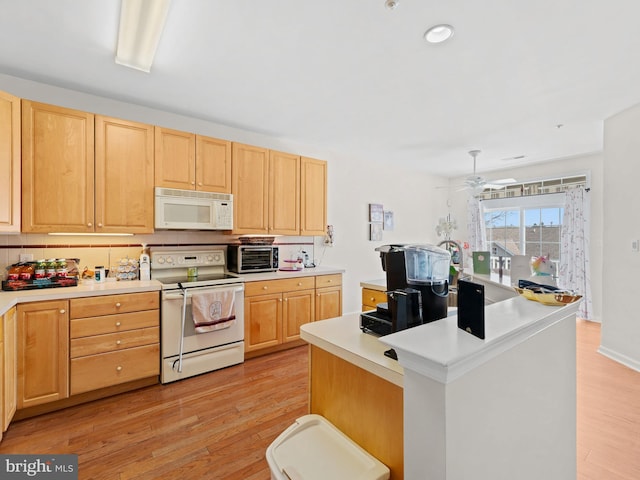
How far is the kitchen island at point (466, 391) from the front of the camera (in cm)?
83

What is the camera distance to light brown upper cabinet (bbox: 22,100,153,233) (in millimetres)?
2354

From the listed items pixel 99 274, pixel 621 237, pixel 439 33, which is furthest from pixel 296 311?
pixel 621 237

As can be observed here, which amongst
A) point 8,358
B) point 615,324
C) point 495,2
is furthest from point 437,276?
point 615,324

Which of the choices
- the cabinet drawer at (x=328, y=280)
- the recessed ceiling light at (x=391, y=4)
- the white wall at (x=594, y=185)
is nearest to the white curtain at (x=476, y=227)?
the white wall at (x=594, y=185)

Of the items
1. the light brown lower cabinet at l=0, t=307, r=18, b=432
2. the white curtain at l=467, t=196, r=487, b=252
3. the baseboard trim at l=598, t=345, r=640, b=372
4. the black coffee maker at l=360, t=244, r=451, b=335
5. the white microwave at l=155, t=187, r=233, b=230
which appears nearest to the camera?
the black coffee maker at l=360, t=244, r=451, b=335

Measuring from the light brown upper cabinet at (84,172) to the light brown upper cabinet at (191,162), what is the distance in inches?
4.1

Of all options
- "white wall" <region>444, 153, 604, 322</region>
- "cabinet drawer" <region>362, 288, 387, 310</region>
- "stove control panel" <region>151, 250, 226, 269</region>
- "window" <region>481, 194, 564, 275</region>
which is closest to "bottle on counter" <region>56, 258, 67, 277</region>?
"stove control panel" <region>151, 250, 226, 269</region>

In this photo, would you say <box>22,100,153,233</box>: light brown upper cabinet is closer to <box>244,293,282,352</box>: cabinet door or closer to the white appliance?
the white appliance

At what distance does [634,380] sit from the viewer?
9.12ft

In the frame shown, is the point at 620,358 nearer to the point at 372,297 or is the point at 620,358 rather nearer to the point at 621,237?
the point at 621,237

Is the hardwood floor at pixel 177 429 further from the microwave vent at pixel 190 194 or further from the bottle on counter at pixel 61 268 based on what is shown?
the microwave vent at pixel 190 194

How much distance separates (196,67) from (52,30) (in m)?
0.85

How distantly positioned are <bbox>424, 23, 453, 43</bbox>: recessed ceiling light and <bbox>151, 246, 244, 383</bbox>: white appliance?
2567mm

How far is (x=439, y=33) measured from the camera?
1.91 m
